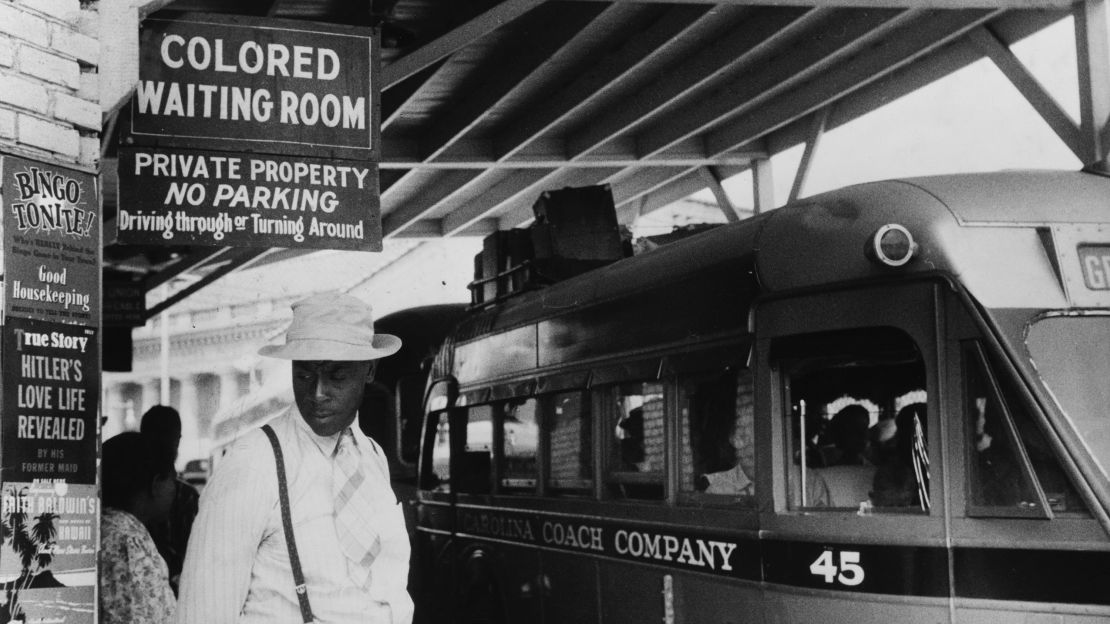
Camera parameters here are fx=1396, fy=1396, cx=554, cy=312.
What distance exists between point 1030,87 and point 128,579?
24.9 ft

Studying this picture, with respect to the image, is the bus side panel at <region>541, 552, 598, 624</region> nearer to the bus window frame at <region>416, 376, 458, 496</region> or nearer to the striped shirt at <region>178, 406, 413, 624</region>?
the bus window frame at <region>416, 376, 458, 496</region>

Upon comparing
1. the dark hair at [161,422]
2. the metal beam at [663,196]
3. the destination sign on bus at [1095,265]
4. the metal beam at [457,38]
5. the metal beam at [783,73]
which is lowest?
the dark hair at [161,422]

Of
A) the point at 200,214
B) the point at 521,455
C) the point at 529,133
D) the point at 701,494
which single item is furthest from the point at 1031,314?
the point at 529,133

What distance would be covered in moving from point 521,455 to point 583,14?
3.61 meters

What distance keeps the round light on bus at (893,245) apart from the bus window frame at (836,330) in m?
0.11

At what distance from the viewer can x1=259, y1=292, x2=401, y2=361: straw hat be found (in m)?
3.68

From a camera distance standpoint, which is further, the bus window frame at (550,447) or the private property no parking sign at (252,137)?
the bus window frame at (550,447)

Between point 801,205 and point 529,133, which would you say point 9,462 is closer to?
point 801,205

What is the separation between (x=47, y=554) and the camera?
5000 millimetres

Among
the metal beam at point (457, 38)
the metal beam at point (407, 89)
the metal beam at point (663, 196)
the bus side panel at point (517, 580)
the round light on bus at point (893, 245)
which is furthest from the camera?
the metal beam at point (663, 196)

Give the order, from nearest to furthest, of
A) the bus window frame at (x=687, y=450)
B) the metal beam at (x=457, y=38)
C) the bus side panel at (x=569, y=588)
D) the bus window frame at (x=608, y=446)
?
the bus window frame at (x=687, y=450) → the bus window frame at (x=608, y=446) → the bus side panel at (x=569, y=588) → the metal beam at (x=457, y=38)

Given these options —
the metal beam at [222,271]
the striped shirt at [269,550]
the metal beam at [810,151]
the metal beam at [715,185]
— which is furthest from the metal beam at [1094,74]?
the metal beam at [222,271]

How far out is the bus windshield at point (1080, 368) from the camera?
5.28 meters

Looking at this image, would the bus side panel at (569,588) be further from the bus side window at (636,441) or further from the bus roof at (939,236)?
the bus roof at (939,236)
